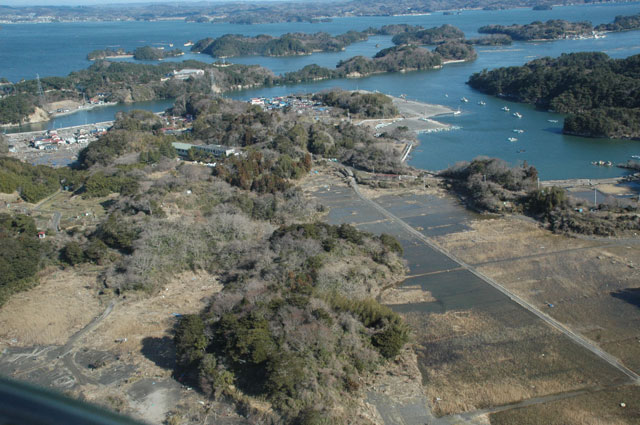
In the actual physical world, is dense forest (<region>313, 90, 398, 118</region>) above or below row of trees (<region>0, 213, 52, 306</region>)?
above

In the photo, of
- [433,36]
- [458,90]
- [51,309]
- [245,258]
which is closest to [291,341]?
[245,258]

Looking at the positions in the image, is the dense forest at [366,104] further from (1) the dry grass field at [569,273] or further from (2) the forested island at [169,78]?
(1) the dry grass field at [569,273]

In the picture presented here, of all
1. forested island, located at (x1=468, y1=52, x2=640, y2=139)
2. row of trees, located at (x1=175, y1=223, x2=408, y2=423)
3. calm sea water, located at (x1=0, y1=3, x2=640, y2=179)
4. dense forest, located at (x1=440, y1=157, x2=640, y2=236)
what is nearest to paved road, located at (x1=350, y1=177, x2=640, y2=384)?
row of trees, located at (x1=175, y1=223, x2=408, y2=423)

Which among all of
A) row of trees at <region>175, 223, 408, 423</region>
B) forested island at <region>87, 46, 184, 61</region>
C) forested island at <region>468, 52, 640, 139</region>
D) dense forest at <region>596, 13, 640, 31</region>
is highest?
dense forest at <region>596, 13, 640, 31</region>

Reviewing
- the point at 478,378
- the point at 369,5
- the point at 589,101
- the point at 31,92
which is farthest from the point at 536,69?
the point at 369,5

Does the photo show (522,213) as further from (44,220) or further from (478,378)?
(44,220)

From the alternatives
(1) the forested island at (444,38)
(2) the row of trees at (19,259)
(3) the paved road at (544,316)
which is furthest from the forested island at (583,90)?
(1) the forested island at (444,38)

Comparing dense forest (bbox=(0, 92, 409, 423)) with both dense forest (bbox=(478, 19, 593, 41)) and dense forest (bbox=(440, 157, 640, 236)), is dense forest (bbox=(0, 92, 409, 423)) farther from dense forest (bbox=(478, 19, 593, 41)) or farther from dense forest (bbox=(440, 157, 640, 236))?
dense forest (bbox=(478, 19, 593, 41))
